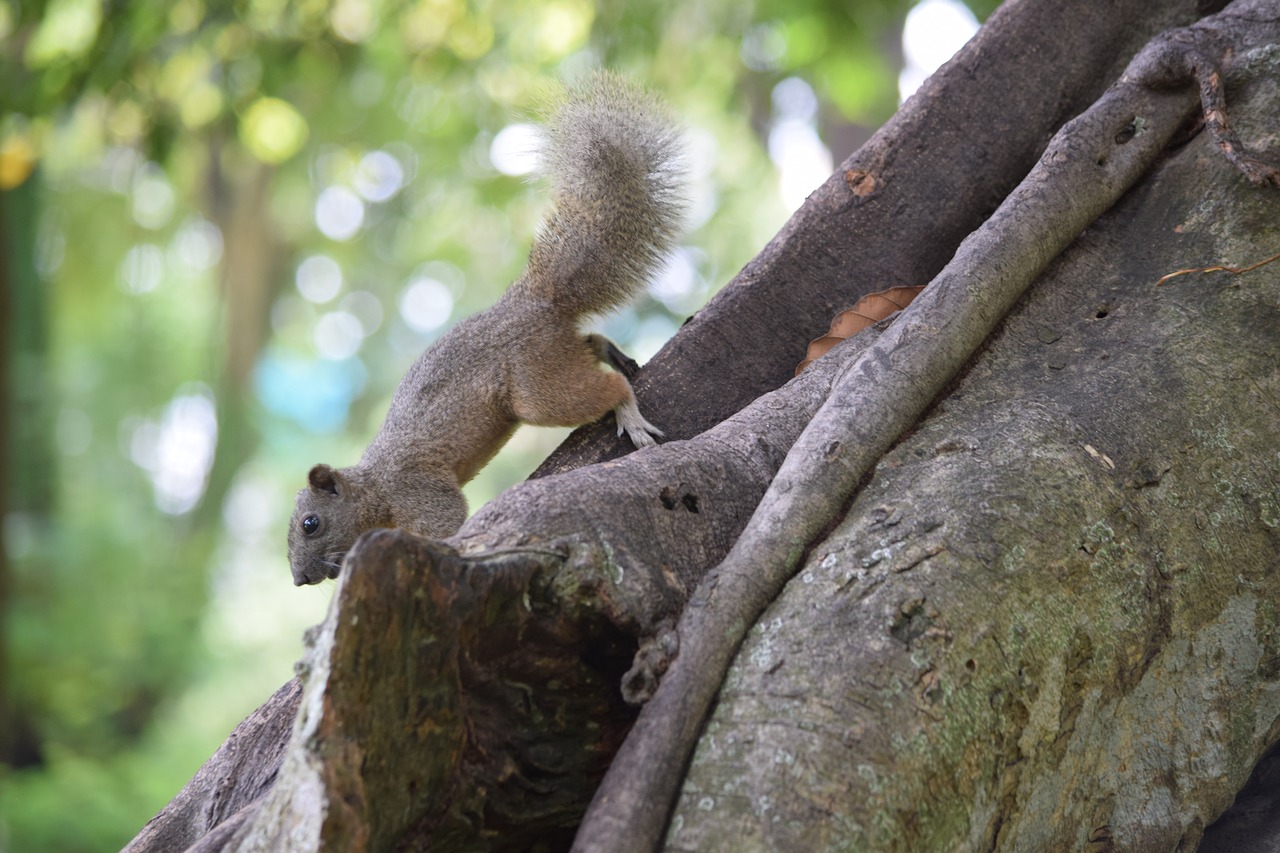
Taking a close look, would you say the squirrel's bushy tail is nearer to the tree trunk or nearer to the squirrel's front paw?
the squirrel's front paw

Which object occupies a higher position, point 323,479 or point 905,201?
point 323,479

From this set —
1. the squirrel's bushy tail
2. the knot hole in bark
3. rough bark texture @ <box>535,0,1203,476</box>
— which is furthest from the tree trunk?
the squirrel's bushy tail

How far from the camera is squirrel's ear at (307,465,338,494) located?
3.32 metres

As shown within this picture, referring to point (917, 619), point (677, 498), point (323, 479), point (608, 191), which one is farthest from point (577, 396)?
point (917, 619)

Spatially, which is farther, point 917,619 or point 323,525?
point 323,525

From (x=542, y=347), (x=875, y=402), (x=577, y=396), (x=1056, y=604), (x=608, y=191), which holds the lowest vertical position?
(x=1056, y=604)

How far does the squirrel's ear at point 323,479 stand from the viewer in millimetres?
3324

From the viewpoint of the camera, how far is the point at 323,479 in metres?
3.36

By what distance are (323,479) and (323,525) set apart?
140 mm

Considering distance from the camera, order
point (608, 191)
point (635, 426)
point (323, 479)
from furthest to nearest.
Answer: point (323, 479) → point (608, 191) → point (635, 426)

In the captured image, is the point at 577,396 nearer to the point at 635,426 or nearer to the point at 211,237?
the point at 635,426

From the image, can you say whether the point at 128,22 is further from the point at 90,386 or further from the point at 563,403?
the point at 90,386

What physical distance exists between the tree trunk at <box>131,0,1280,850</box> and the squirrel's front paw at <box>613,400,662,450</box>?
459mm

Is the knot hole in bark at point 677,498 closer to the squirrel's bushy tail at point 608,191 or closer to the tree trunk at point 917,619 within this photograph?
the tree trunk at point 917,619
